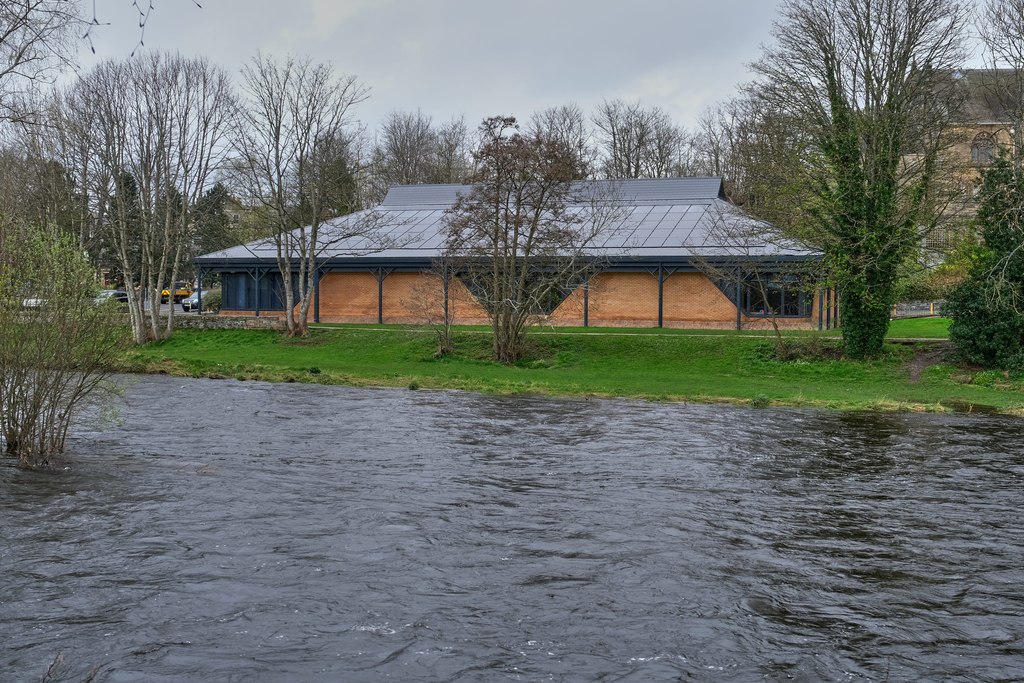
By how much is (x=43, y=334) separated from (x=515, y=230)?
19.0 meters

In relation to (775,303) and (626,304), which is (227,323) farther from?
(775,303)

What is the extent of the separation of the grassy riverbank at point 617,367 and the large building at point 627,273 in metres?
Answer: 2.11

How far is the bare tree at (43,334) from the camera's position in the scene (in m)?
13.2

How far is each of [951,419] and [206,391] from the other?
18046 mm

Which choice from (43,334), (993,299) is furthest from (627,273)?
(43,334)

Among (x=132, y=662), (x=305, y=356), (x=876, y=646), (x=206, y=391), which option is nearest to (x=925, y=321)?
(x=305, y=356)

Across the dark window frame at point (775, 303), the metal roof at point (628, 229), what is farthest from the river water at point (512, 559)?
the dark window frame at point (775, 303)

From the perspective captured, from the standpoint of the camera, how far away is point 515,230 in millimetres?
30938

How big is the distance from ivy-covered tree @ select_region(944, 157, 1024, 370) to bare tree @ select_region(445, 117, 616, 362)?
1121cm

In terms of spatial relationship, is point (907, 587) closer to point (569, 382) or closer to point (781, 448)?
point (781, 448)

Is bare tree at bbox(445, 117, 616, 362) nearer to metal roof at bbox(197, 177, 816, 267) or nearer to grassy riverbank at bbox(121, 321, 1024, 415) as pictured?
grassy riverbank at bbox(121, 321, 1024, 415)

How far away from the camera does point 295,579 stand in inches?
356

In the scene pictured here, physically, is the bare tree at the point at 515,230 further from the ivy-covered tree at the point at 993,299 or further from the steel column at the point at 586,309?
the ivy-covered tree at the point at 993,299

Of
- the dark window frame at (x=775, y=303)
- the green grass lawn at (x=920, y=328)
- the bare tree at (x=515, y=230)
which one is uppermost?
the bare tree at (x=515, y=230)
